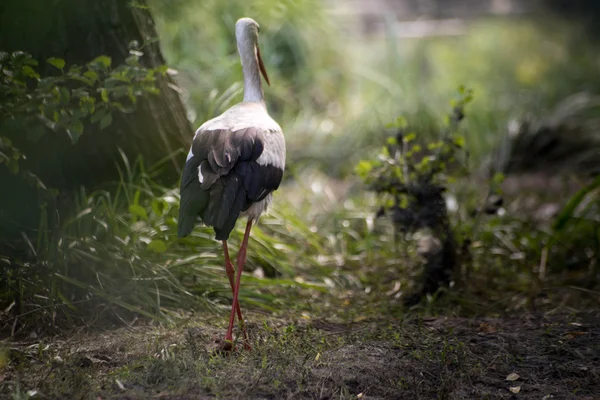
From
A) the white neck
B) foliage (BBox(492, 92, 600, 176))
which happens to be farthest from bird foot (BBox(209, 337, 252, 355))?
foliage (BBox(492, 92, 600, 176))

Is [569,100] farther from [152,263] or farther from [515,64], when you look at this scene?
[152,263]

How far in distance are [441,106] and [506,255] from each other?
3.21 m

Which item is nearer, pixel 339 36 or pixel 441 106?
pixel 441 106

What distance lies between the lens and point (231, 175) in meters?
3.48

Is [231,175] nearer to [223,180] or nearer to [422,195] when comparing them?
[223,180]

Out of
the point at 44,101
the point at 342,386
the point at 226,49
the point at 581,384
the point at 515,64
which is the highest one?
the point at 44,101

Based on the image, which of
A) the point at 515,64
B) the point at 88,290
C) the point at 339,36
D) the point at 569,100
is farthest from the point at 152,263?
the point at 515,64

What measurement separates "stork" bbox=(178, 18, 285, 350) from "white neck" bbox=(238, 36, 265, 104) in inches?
14.9

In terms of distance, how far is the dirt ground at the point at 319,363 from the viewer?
2.89 m

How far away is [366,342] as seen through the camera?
3.44 meters

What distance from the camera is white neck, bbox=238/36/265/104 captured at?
424 cm

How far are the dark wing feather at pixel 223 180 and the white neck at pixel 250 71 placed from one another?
0.64 m

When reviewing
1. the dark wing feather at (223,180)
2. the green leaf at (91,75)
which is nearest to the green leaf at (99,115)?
the green leaf at (91,75)

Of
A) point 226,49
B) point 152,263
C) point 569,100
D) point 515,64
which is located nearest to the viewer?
point 152,263
